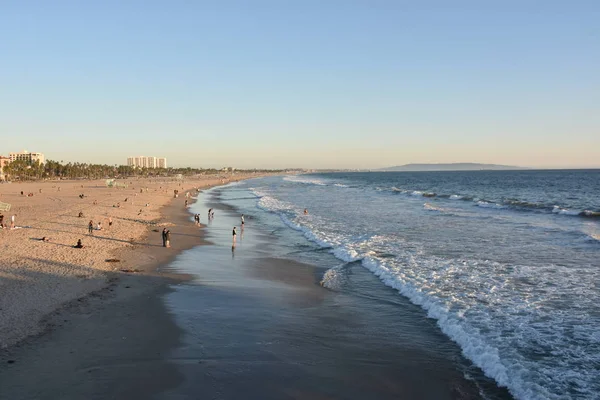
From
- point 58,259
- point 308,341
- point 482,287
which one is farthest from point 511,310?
point 58,259

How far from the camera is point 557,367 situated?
377 inches

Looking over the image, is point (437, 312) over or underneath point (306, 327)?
over

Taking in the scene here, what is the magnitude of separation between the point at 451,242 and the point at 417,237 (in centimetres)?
246

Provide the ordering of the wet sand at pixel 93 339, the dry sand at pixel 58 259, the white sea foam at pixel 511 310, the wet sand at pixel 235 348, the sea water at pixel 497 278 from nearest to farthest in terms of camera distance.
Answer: the wet sand at pixel 93 339 → the wet sand at pixel 235 348 → the white sea foam at pixel 511 310 → the sea water at pixel 497 278 → the dry sand at pixel 58 259

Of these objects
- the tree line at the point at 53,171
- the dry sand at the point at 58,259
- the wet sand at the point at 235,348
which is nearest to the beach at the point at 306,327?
the wet sand at the point at 235,348

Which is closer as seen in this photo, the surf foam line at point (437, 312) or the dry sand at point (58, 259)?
the surf foam line at point (437, 312)

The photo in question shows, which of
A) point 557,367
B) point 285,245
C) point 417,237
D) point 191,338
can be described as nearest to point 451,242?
point 417,237

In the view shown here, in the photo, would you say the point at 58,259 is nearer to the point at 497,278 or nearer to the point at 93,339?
the point at 93,339

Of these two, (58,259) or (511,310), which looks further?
(58,259)

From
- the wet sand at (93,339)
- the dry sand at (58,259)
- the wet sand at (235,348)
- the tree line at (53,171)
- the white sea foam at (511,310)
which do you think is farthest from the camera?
the tree line at (53,171)

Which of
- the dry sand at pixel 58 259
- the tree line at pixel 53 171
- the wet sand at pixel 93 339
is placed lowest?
the wet sand at pixel 93 339

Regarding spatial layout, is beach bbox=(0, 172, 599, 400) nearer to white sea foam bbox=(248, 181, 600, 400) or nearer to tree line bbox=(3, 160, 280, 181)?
white sea foam bbox=(248, 181, 600, 400)

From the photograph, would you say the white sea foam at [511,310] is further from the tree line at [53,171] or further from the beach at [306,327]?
the tree line at [53,171]

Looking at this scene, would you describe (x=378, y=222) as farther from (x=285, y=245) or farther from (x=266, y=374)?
(x=266, y=374)
